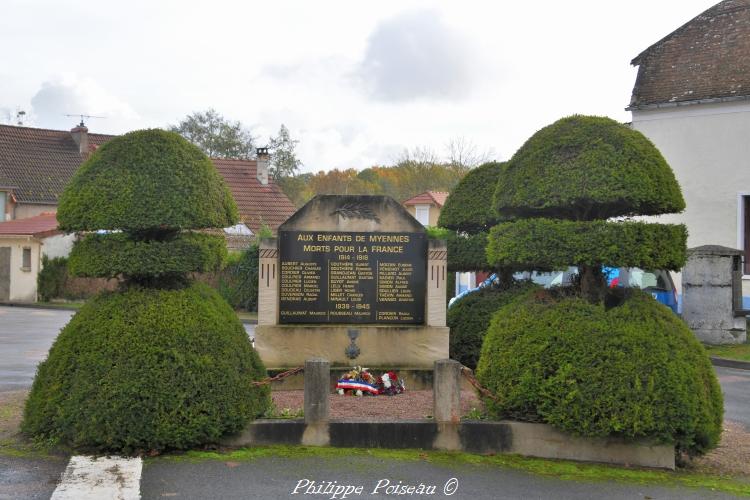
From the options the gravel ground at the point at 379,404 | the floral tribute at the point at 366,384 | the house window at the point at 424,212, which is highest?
the house window at the point at 424,212

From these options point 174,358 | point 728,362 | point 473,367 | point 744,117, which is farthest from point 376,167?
point 174,358

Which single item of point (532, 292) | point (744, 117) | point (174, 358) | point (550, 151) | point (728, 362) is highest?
point (744, 117)

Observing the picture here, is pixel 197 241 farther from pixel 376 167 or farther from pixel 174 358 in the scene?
pixel 376 167

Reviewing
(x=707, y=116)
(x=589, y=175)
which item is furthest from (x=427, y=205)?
(x=589, y=175)

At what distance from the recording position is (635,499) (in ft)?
22.6

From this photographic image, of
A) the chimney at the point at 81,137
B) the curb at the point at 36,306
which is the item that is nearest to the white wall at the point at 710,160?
the curb at the point at 36,306

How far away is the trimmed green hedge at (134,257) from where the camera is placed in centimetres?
821

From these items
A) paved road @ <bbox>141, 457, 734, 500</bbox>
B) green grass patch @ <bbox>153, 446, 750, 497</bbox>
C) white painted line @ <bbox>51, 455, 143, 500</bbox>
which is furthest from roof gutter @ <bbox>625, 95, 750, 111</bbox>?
white painted line @ <bbox>51, 455, 143, 500</bbox>

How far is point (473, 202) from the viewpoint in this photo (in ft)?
45.2

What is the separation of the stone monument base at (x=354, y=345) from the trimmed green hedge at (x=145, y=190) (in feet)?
8.96

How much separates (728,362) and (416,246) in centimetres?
911

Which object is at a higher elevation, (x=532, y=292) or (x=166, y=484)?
(x=532, y=292)

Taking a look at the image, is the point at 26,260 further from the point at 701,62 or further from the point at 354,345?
the point at 354,345

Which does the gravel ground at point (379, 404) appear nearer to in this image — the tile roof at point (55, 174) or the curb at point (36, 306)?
the curb at point (36, 306)
